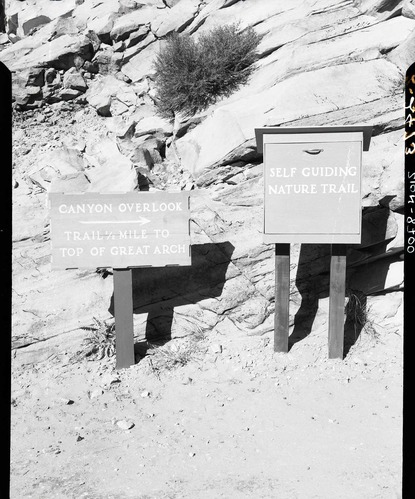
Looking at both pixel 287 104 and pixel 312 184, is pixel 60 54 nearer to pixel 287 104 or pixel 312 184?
pixel 287 104

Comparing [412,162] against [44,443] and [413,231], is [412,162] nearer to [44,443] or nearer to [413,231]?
[413,231]

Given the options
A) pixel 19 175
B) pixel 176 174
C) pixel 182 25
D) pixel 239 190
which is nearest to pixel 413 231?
pixel 239 190

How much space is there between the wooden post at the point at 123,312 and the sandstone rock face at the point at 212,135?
0.51 metres

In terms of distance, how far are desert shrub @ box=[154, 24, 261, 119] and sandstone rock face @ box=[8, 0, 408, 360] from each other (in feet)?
0.92

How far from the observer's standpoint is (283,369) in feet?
24.5

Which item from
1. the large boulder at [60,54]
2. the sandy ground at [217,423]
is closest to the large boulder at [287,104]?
the sandy ground at [217,423]

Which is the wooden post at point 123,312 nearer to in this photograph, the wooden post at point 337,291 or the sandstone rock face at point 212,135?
the sandstone rock face at point 212,135

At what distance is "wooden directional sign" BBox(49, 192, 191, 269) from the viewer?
748 centimetres

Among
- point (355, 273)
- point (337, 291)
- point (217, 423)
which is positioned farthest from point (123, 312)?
point (355, 273)

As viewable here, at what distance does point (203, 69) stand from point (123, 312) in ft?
19.1

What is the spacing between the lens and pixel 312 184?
24.0ft

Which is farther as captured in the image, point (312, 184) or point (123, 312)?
point (123, 312)

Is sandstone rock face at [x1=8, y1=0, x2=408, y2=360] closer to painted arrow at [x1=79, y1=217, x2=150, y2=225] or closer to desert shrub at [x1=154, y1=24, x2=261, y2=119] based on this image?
desert shrub at [x1=154, y1=24, x2=261, y2=119]

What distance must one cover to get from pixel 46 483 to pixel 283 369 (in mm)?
3213
